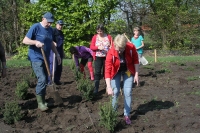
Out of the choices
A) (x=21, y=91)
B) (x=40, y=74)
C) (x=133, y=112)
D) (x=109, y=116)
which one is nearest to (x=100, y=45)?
(x=40, y=74)

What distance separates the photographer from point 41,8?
2331cm

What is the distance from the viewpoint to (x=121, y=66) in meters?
5.12

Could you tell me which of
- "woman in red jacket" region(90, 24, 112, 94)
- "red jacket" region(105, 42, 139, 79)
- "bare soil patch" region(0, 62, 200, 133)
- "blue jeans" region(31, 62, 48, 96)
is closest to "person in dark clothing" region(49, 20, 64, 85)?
"bare soil patch" region(0, 62, 200, 133)

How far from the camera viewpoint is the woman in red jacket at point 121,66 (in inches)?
188

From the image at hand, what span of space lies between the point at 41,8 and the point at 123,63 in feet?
Answer: 63.7

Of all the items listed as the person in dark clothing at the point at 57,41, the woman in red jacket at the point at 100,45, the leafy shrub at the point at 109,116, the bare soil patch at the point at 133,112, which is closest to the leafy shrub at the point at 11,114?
the bare soil patch at the point at 133,112

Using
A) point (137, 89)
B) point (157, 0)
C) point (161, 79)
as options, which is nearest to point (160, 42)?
point (157, 0)

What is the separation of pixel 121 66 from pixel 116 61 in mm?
217

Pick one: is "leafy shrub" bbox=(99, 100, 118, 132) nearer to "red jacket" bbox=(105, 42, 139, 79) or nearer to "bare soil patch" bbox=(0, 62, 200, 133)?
"bare soil patch" bbox=(0, 62, 200, 133)

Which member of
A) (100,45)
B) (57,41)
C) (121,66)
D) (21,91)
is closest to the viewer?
(121,66)

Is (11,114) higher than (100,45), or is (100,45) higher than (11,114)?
(100,45)

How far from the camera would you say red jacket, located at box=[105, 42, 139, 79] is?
15.9 ft

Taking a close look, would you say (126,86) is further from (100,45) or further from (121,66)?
(100,45)

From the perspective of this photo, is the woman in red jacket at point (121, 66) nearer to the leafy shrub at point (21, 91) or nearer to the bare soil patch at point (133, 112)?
the bare soil patch at point (133, 112)
